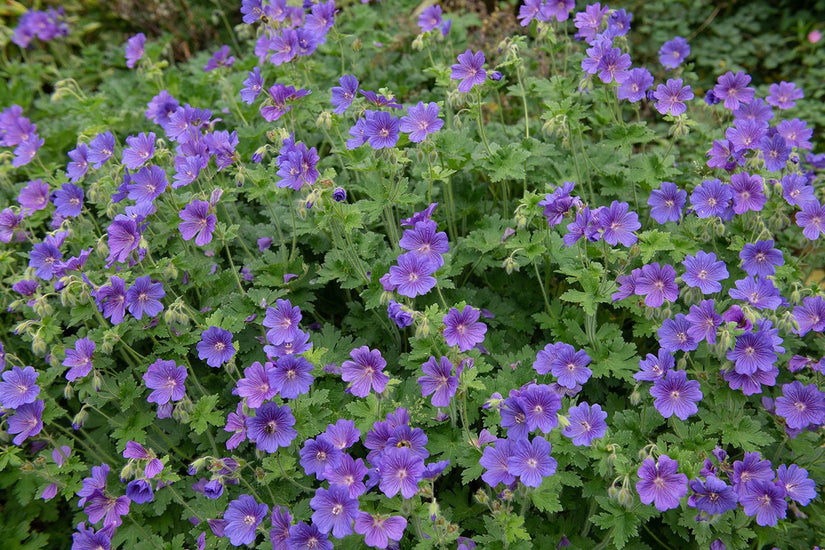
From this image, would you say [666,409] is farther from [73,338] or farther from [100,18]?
[100,18]

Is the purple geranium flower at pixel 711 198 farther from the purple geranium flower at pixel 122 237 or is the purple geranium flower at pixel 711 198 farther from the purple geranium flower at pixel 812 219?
the purple geranium flower at pixel 122 237

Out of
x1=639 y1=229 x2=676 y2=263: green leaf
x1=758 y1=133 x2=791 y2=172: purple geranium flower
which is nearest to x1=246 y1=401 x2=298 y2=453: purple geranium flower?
x1=639 y1=229 x2=676 y2=263: green leaf

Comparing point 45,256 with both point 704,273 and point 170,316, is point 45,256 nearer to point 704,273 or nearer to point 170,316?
point 170,316

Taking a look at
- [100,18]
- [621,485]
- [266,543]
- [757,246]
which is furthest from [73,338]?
[100,18]

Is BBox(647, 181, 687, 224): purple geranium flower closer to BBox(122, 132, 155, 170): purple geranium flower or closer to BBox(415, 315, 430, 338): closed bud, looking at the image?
BBox(415, 315, 430, 338): closed bud

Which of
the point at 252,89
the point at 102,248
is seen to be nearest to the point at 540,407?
the point at 102,248

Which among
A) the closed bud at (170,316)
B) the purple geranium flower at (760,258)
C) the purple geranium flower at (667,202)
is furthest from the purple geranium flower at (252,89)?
the purple geranium flower at (760,258)
